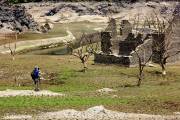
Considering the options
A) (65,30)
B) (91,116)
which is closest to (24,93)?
(91,116)

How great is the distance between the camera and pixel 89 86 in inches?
2223

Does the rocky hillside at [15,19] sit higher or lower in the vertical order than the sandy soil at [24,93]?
lower

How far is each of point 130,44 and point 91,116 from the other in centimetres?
4368

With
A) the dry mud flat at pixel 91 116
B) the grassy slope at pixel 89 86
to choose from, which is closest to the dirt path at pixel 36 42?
the grassy slope at pixel 89 86

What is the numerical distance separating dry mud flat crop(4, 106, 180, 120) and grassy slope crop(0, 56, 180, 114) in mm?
2136

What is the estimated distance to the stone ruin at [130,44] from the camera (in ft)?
234

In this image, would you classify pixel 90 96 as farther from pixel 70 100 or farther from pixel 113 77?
pixel 113 77

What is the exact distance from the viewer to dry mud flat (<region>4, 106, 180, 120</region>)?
3678cm

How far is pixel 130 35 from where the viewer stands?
8006cm

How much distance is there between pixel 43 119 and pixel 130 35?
45590mm

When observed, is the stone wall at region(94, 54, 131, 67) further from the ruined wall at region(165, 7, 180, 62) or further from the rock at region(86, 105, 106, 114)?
the rock at region(86, 105, 106, 114)

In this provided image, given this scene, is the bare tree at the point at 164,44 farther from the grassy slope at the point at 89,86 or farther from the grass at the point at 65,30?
the grass at the point at 65,30

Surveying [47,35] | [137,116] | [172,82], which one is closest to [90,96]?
[137,116]

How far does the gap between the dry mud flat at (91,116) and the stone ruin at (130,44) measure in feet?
104
